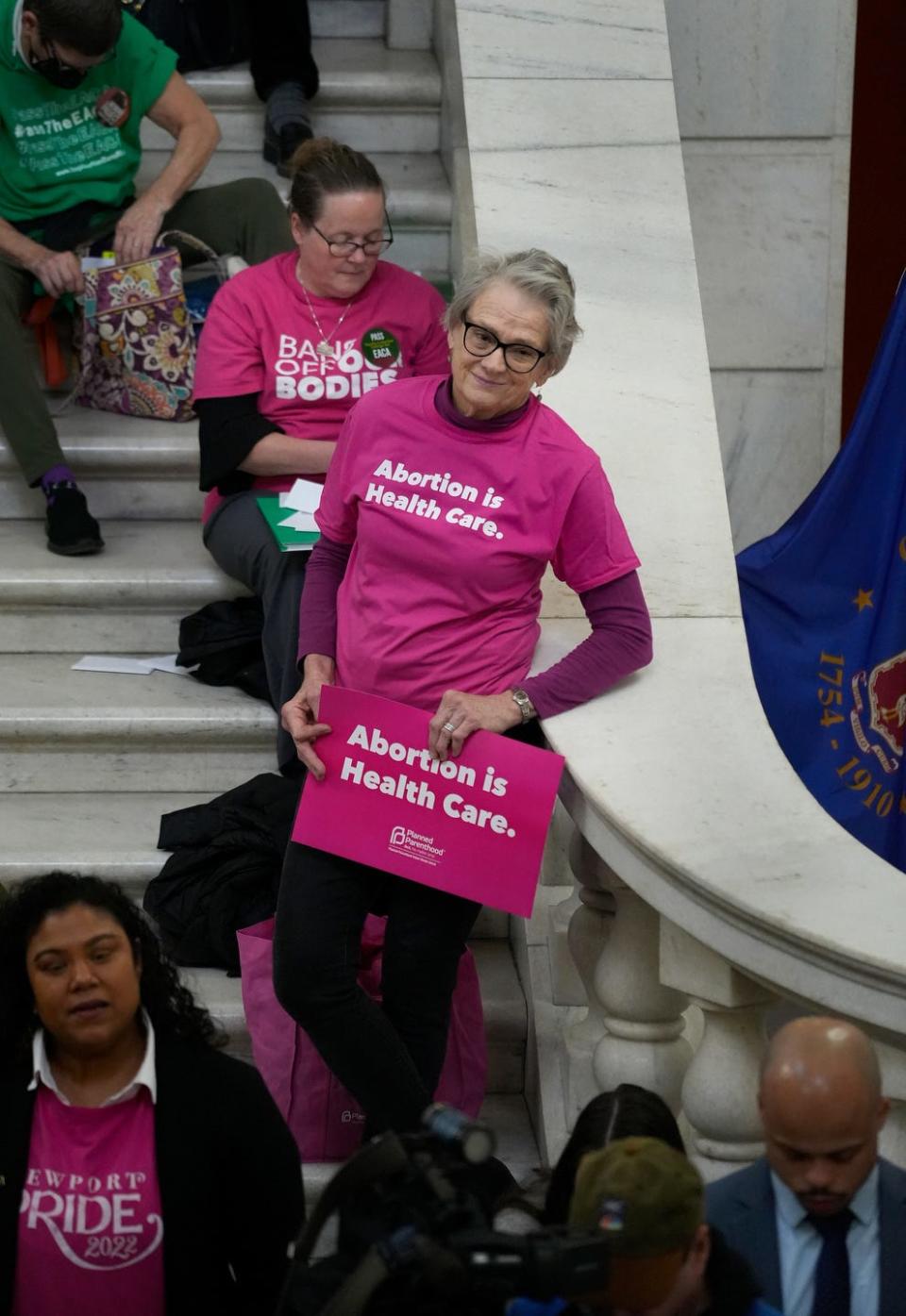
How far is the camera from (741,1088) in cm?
309

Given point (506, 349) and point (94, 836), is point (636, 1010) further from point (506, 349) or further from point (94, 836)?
point (94, 836)

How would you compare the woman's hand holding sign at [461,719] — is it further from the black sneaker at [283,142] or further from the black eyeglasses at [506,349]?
the black sneaker at [283,142]

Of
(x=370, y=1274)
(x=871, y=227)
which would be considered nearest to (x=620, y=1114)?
(x=370, y=1274)

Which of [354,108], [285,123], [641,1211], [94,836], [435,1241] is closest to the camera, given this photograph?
[435,1241]

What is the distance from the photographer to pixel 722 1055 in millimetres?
3107

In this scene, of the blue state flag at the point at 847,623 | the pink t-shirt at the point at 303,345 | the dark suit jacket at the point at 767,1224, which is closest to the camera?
the dark suit jacket at the point at 767,1224

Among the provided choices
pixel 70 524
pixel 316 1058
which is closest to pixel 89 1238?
pixel 316 1058

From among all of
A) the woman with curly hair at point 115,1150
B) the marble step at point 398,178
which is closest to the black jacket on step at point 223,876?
the woman with curly hair at point 115,1150

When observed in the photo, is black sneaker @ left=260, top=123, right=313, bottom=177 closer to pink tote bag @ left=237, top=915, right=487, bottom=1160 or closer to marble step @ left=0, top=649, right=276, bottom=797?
marble step @ left=0, top=649, right=276, bottom=797

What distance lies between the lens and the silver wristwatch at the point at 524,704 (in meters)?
3.41

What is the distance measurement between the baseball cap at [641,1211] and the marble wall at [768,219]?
4.40 m

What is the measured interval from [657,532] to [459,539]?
63 centimetres

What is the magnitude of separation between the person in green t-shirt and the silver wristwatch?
1.92 meters

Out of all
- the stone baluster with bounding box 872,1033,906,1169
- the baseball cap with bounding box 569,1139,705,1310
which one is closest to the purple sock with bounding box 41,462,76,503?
the stone baluster with bounding box 872,1033,906,1169
